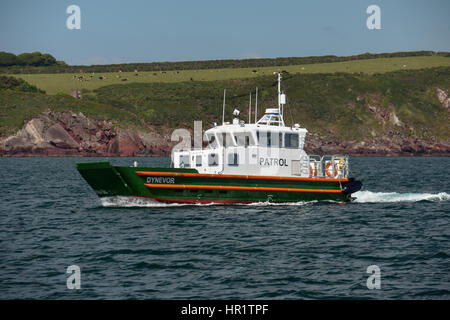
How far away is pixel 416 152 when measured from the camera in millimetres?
122000

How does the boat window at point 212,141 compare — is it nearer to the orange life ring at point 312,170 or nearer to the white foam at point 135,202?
the white foam at point 135,202

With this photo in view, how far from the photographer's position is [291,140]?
32.1 meters

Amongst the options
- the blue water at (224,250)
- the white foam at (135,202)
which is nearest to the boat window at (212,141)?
the blue water at (224,250)

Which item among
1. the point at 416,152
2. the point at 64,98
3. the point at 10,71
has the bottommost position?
the point at 416,152

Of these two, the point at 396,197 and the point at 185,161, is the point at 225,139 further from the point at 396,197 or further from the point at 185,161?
the point at 396,197

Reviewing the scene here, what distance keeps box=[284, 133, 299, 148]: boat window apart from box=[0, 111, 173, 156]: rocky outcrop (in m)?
81.2

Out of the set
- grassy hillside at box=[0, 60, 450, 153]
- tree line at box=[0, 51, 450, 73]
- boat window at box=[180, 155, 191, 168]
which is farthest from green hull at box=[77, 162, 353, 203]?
tree line at box=[0, 51, 450, 73]

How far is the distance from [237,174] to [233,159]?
80cm

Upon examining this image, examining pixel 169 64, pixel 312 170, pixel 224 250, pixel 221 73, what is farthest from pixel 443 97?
pixel 224 250

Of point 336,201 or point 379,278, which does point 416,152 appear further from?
point 379,278
